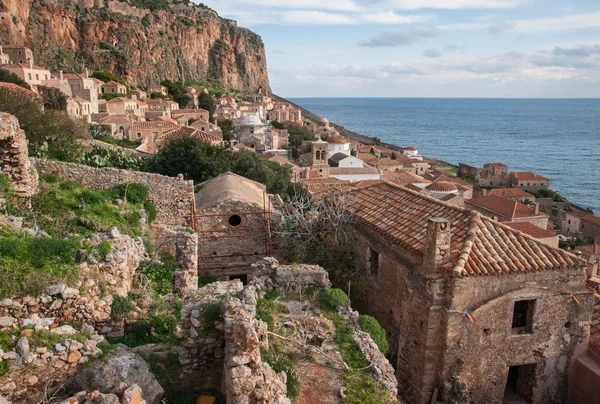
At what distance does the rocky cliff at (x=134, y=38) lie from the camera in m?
85.9

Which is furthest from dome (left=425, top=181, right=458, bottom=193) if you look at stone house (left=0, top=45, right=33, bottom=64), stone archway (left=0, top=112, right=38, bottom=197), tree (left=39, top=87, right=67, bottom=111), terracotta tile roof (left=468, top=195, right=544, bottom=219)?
stone house (left=0, top=45, right=33, bottom=64)

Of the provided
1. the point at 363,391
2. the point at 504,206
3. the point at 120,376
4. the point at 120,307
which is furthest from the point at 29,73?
the point at 363,391

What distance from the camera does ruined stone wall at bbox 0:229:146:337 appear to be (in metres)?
6.61

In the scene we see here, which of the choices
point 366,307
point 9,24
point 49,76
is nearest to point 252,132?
point 49,76

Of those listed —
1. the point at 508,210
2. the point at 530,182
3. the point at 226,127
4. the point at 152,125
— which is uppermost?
the point at 152,125

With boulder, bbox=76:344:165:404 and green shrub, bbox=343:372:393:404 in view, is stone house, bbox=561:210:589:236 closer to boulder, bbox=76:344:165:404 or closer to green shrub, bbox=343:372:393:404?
green shrub, bbox=343:372:393:404

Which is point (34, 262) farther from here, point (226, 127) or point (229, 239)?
point (226, 127)

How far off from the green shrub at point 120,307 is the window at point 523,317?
829cm

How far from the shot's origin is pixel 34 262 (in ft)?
24.4

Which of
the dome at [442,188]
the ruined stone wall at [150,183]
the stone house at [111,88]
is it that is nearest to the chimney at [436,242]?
the ruined stone wall at [150,183]

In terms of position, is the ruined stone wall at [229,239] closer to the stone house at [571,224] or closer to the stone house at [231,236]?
the stone house at [231,236]

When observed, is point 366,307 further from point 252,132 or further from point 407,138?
point 407,138

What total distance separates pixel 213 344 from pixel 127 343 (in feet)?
5.57

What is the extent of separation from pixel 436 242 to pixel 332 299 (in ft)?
8.23
